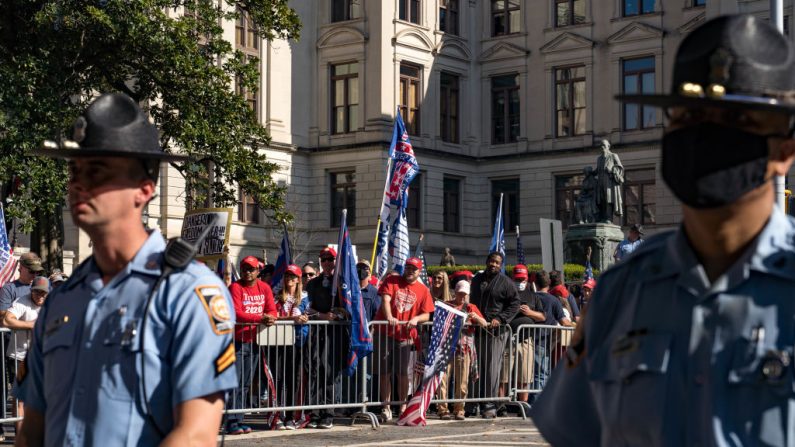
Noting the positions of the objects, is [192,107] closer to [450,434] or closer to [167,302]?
[450,434]

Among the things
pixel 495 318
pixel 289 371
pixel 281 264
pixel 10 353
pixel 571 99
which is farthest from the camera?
pixel 571 99

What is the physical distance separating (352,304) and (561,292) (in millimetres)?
4592

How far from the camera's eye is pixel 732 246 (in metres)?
2.76

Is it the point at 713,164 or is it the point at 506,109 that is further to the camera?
the point at 506,109

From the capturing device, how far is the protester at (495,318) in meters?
16.7

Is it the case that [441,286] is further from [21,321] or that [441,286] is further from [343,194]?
[343,194]

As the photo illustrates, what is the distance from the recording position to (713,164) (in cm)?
271

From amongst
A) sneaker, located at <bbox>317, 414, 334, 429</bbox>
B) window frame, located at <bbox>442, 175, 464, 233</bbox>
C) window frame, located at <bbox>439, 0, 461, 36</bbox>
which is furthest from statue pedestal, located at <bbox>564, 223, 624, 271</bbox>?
sneaker, located at <bbox>317, 414, 334, 429</bbox>

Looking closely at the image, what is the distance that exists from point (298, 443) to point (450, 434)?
172 cm

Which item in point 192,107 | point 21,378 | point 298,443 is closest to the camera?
point 21,378

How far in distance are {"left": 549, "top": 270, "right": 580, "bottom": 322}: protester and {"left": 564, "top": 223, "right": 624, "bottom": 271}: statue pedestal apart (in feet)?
62.7

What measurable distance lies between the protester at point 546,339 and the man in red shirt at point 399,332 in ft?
6.09

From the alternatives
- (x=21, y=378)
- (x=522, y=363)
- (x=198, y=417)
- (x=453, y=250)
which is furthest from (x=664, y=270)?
(x=453, y=250)

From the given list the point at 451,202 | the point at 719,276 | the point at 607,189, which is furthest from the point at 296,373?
the point at 451,202
